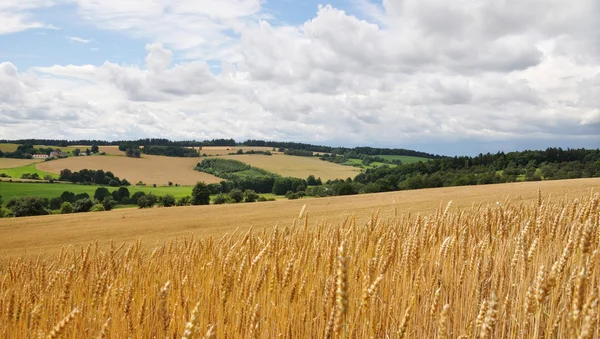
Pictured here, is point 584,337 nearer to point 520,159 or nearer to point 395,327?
point 395,327

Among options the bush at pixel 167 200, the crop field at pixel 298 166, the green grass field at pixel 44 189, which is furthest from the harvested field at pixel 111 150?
the bush at pixel 167 200

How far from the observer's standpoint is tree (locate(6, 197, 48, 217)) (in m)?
43.0

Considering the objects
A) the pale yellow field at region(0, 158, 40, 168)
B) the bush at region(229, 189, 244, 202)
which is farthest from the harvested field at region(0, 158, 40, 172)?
the bush at region(229, 189, 244, 202)

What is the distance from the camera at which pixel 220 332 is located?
308 cm

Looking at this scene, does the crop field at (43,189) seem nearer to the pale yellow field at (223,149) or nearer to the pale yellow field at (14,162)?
the pale yellow field at (14,162)

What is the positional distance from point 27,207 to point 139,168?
3889 centimetres

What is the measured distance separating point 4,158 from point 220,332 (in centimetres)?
9782

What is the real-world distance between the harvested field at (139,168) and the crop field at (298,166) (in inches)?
546

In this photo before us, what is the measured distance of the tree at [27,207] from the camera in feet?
141

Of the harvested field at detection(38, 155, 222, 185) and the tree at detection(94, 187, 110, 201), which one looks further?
the harvested field at detection(38, 155, 222, 185)

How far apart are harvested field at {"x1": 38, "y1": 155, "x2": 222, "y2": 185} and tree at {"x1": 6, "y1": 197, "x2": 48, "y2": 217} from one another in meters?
26.3

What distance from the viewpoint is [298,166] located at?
93.9 m

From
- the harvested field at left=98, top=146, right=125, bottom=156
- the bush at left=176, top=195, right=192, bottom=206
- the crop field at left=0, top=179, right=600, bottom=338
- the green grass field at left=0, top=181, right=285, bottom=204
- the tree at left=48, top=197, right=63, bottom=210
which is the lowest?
the tree at left=48, top=197, right=63, bottom=210

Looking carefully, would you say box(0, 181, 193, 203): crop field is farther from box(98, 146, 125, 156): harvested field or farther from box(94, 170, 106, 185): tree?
box(98, 146, 125, 156): harvested field
